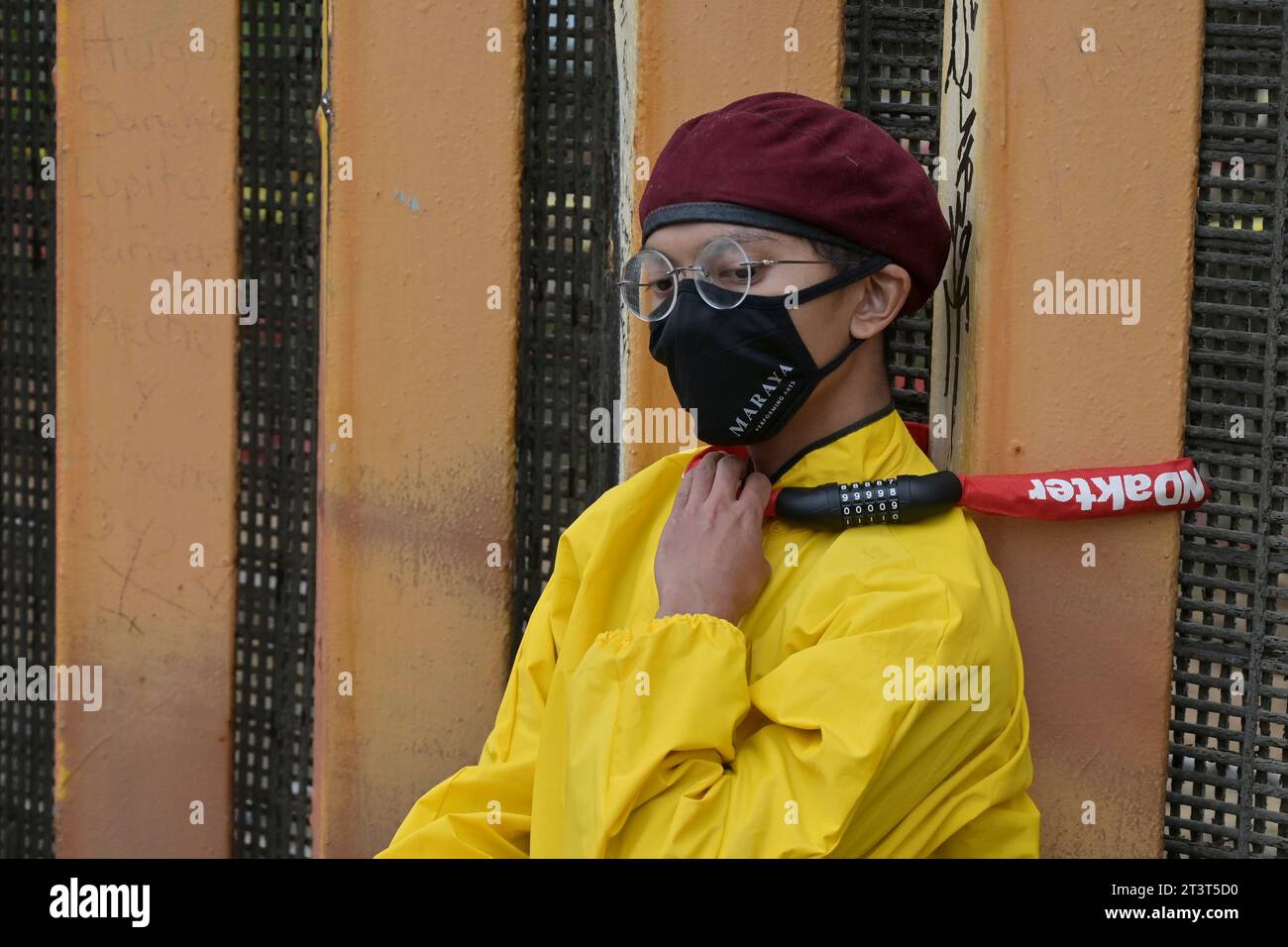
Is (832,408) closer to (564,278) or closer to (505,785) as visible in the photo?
(505,785)

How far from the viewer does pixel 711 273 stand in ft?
6.84

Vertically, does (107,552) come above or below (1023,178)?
below

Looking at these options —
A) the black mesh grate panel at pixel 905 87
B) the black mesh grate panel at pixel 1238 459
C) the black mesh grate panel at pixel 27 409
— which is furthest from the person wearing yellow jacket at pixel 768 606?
the black mesh grate panel at pixel 27 409

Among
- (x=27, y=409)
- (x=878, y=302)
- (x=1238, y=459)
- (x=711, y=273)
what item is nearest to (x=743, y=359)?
(x=711, y=273)

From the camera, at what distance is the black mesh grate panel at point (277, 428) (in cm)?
322

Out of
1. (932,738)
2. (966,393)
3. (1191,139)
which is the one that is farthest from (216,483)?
(1191,139)

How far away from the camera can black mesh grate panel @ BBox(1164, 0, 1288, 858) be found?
2410 millimetres

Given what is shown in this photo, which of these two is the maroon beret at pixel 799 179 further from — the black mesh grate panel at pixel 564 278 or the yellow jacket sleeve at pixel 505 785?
the black mesh grate panel at pixel 564 278

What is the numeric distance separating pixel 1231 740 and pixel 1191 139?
110 centimetres

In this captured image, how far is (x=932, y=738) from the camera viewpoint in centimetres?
190

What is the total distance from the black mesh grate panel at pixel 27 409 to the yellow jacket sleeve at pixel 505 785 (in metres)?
1.81

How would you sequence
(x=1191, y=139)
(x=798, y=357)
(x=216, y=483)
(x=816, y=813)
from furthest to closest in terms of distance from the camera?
(x=216, y=483)
(x=1191, y=139)
(x=798, y=357)
(x=816, y=813)
